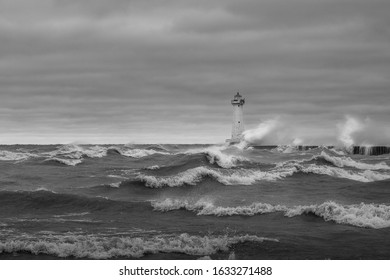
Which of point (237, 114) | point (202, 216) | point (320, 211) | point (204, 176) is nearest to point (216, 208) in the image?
point (202, 216)

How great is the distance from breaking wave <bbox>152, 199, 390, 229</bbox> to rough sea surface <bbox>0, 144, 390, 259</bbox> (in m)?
0.04

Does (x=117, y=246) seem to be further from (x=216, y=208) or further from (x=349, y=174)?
(x=349, y=174)

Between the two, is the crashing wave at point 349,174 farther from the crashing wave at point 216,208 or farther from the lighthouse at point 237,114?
the lighthouse at point 237,114

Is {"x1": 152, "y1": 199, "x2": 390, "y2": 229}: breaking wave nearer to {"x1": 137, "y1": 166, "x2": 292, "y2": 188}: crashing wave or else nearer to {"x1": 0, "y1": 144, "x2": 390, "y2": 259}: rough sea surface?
{"x1": 0, "y1": 144, "x2": 390, "y2": 259}: rough sea surface

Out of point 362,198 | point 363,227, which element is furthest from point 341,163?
point 363,227

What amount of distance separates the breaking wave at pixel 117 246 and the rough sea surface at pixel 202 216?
24mm

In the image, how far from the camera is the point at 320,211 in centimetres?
1734

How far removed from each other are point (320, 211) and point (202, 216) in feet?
12.9

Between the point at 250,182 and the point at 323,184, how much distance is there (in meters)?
3.71

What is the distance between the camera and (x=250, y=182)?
27047 millimetres

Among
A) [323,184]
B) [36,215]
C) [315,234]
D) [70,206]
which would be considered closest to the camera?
[315,234]

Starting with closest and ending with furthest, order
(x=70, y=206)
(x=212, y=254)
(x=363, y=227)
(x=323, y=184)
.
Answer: (x=212, y=254) < (x=363, y=227) < (x=70, y=206) < (x=323, y=184)

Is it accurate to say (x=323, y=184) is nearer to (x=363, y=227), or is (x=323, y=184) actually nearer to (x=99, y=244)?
(x=363, y=227)

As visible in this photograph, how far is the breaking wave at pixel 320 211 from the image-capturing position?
52.9ft
